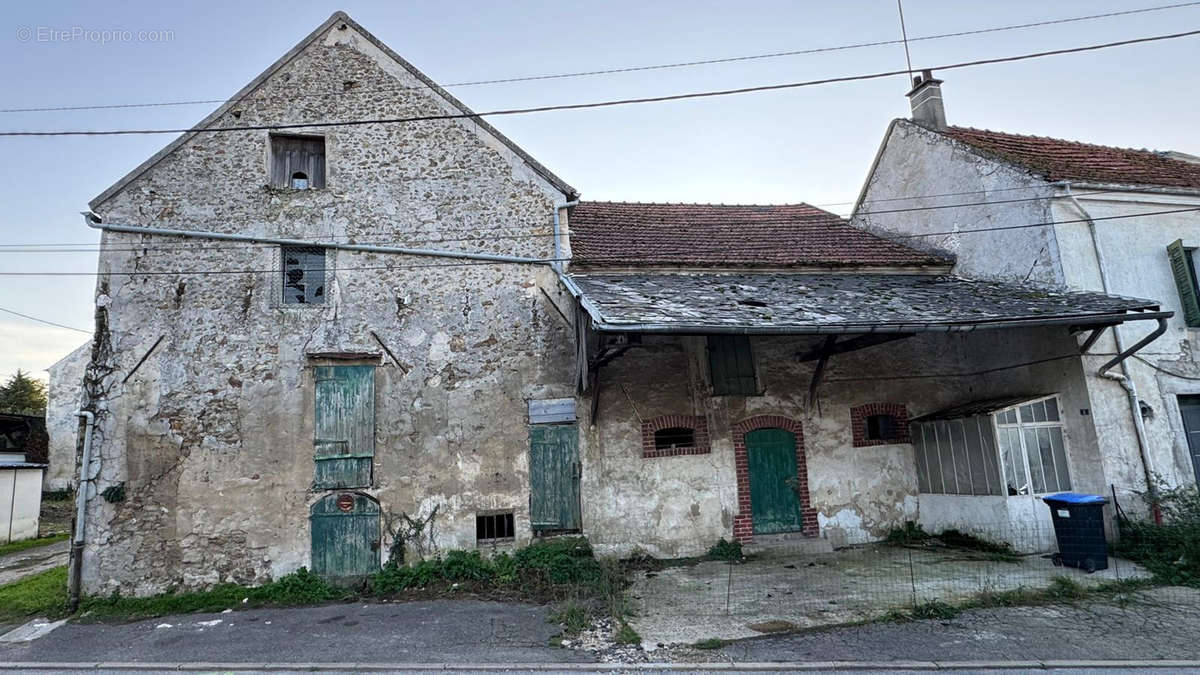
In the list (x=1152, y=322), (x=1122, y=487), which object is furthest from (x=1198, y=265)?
(x=1122, y=487)

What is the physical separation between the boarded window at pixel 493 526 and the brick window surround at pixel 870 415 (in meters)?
5.92

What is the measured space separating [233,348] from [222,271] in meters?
1.24

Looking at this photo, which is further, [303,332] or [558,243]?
[558,243]

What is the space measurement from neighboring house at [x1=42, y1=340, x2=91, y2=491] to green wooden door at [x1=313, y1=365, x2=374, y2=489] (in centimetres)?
2079

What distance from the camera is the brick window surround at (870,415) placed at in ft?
34.9

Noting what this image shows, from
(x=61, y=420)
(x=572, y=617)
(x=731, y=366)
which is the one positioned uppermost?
(x=61, y=420)

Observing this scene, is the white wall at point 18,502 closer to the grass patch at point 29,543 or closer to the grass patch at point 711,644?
the grass patch at point 29,543

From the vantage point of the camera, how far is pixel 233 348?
9453 millimetres

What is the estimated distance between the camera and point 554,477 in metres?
9.63

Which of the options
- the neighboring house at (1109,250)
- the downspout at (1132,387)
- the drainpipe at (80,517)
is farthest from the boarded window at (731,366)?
the drainpipe at (80,517)

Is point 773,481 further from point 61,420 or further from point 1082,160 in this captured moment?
point 61,420

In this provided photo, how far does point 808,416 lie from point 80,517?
36.2 ft

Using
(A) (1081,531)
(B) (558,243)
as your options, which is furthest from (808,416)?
(B) (558,243)

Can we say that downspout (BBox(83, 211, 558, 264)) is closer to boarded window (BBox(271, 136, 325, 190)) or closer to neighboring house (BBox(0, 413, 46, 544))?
boarded window (BBox(271, 136, 325, 190))
